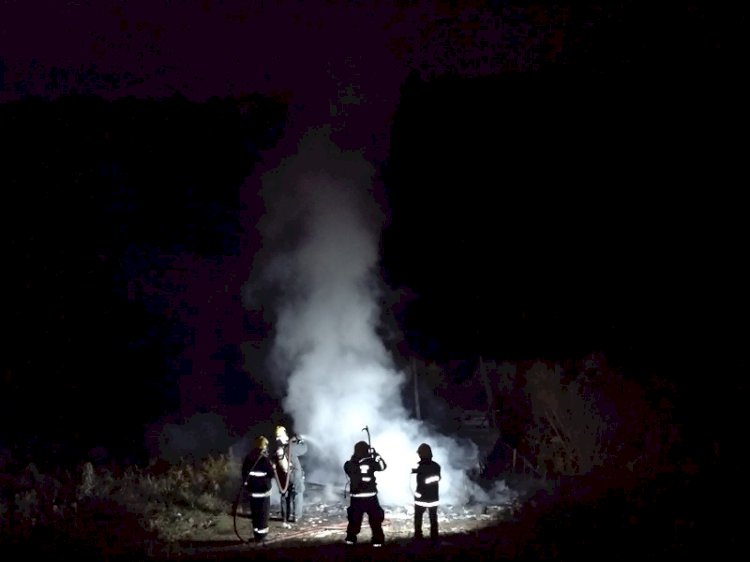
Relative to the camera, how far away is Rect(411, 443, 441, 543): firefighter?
32.2ft

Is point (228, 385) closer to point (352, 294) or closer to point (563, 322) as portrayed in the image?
point (352, 294)

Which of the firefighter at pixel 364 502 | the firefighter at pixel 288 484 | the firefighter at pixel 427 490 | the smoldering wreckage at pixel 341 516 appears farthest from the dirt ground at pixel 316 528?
the firefighter at pixel 427 490

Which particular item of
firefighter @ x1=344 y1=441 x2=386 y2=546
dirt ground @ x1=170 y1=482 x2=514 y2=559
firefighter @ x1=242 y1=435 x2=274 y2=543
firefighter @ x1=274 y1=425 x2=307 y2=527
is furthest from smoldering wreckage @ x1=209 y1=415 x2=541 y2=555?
firefighter @ x1=344 y1=441 x2=386 y2=546

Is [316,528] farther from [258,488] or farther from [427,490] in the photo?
[427,490]

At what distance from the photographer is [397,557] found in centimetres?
893

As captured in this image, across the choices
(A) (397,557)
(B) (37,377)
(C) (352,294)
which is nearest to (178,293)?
(B) (37,377)

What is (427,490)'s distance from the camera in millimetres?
9852

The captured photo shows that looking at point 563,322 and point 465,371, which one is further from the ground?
point 563,322

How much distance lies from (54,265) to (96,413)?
5.13 m

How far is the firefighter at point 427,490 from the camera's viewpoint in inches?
386

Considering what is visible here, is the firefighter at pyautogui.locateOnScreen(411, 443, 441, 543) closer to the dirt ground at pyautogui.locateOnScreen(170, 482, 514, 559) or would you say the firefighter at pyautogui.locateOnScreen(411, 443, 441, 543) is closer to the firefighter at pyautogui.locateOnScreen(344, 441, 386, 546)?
the dirt ground at pyautogui.locateOnScreen(170, 482, 514, 559)

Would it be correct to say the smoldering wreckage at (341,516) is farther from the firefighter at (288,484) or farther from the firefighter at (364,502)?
the firefighter at (364,502)

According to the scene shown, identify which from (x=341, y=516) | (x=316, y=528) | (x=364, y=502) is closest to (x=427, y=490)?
(x=364, y=502)

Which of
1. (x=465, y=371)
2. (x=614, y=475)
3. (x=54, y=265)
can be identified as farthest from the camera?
(x=465, y=371)
